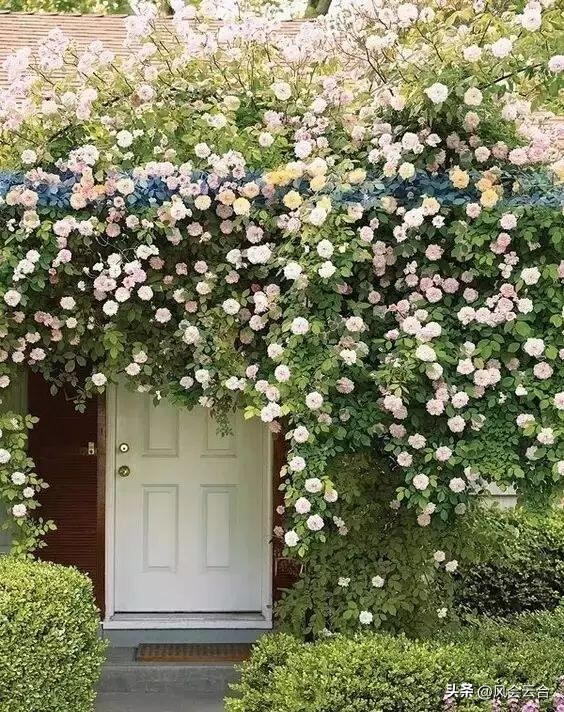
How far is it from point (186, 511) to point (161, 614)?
0.67m

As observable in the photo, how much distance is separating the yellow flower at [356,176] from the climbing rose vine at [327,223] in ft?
0.04

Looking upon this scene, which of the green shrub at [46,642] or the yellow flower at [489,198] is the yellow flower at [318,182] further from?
the green shrub at [46,642]

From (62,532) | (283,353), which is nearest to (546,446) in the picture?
(283,353)

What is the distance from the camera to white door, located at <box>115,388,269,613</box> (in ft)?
17.8

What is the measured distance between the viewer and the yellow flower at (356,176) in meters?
3.40

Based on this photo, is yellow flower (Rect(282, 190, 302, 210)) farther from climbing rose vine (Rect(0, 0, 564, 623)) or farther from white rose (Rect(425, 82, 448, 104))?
white rose (Rect(425, 82, 448, 104))

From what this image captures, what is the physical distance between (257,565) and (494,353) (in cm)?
262

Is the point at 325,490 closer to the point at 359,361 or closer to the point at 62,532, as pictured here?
the point at 359,361

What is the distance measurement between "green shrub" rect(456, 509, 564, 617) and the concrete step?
1.51 metres

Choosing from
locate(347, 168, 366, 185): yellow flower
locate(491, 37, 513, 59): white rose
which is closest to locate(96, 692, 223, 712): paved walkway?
locate(347, 168, 366, 185): yellow flower

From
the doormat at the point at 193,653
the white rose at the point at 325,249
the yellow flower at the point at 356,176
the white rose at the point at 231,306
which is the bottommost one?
the doormat at the point at 193,653

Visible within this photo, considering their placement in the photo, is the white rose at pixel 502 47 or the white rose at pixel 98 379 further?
the white rose at pixel 98 379

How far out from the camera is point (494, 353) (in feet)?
11.4

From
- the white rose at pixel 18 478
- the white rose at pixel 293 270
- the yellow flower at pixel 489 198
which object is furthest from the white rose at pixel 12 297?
the yellow flower at pixel 489 198
